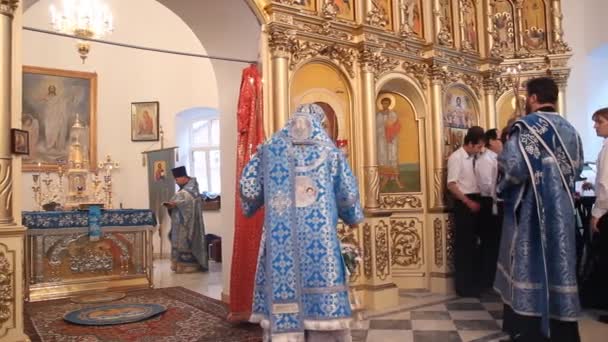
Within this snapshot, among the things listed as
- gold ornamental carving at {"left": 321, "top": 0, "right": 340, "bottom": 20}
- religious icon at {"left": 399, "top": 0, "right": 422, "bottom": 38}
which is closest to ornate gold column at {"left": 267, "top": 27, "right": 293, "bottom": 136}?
gold ornamental carving at {"left": 321, "top": 0, "right": 340, "bottom": 20}

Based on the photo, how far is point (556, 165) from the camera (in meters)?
3.70

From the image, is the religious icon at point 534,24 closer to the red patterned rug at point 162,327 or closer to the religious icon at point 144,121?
the red patterned rug at point 162,327

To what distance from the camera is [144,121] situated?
38.0 ft

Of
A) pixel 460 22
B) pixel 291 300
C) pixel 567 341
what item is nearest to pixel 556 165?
pixel 567 341

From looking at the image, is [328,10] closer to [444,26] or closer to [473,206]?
[444,26]

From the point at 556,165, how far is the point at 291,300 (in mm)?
2134

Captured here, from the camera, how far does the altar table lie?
686cm

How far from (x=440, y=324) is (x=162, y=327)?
2.67m

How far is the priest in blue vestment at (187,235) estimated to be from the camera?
9.11 meters

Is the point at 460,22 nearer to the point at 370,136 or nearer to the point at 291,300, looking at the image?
the point at 370,136

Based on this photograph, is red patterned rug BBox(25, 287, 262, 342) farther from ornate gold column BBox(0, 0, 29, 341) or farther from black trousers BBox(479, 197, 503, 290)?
black trousers BBox(479, 197, 503, 290)

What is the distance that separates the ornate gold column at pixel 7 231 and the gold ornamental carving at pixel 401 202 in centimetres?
435

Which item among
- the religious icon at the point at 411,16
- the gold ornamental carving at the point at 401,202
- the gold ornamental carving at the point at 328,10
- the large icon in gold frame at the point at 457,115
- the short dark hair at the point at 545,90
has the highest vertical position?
the religious icon at the point at 411,16

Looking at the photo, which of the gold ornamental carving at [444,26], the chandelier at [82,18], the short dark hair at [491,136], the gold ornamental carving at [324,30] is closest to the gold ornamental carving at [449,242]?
the short dark hair at [491,136]
